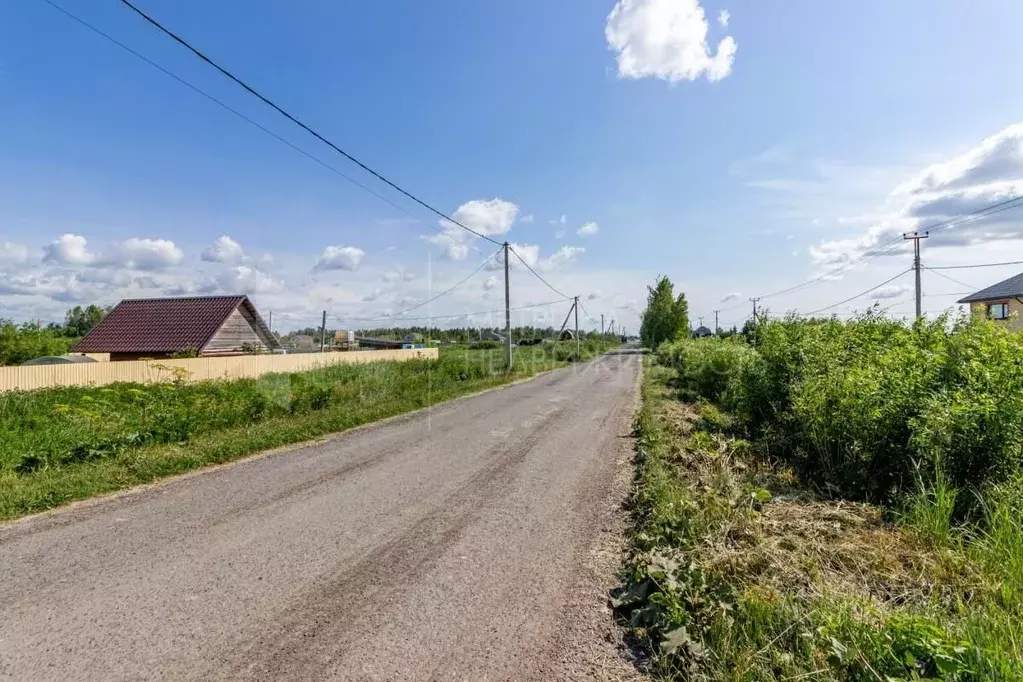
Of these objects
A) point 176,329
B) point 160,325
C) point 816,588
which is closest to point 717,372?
point 816,588

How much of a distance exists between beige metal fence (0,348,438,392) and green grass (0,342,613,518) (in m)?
1.19

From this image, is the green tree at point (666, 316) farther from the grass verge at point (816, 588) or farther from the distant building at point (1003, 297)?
the grass verge at point (816, 588)

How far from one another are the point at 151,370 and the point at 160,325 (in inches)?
376

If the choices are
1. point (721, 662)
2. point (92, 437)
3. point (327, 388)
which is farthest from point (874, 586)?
point (327, 388)

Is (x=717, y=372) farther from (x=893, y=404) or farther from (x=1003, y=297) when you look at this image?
(x=1003, y=297)

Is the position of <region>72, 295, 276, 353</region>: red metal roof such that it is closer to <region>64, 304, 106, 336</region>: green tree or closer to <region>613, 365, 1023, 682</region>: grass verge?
<region>613, 365, 1023, 682</region>: grass verge

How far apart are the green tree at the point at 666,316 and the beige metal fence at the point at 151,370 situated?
39.3 meters

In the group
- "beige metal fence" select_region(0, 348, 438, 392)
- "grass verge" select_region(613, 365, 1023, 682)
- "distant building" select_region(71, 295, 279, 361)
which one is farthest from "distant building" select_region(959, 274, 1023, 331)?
→ "distant building" select_region(71, 295, 279, 361)

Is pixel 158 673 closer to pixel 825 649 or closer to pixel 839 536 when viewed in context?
pixel 825 649

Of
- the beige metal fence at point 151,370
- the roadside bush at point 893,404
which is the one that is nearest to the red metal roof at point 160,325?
the beige metal fence at point 151,370

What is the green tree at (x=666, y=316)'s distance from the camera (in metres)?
53.5

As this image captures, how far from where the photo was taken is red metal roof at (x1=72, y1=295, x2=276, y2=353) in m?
23.2

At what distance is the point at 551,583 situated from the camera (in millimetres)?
3469

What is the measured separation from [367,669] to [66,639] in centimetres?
182
